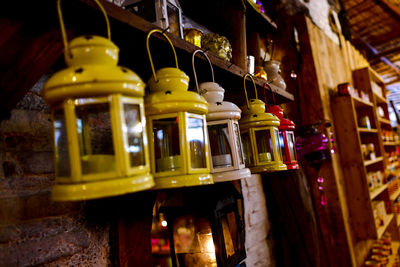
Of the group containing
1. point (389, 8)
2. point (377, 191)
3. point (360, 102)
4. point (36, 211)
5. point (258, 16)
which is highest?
point (389, 8)

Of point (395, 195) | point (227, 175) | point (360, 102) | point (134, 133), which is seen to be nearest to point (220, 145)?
point (227, 175)

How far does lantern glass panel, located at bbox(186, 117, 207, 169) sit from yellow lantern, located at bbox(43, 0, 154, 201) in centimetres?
22

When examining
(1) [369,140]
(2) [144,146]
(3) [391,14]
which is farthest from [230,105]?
(3) [391,14]

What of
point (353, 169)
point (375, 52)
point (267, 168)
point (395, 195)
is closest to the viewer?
point (267, 168)

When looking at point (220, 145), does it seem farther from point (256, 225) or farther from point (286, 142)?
point (256, 225)

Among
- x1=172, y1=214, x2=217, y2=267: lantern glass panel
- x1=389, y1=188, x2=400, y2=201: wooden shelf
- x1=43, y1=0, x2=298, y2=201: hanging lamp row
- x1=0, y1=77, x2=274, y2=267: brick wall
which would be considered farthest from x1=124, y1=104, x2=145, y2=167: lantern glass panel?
x1=389, y1=188, x2=400, y2=201: wooden shelf

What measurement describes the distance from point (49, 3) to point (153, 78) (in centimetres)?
32

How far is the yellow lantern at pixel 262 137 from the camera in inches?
45.7

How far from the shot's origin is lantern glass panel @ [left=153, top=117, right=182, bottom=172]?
82 centimetres

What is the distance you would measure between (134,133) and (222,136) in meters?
0.42

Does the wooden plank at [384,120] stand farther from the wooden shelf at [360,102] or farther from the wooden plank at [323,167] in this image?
the wooden plank at [323,167]

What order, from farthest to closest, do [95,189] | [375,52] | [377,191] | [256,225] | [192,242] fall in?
[375,52] < [377,191] < [256,225] < [192,242] < [95,189]

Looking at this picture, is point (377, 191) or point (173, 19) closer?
point (173, 19)

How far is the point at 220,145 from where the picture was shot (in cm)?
102
